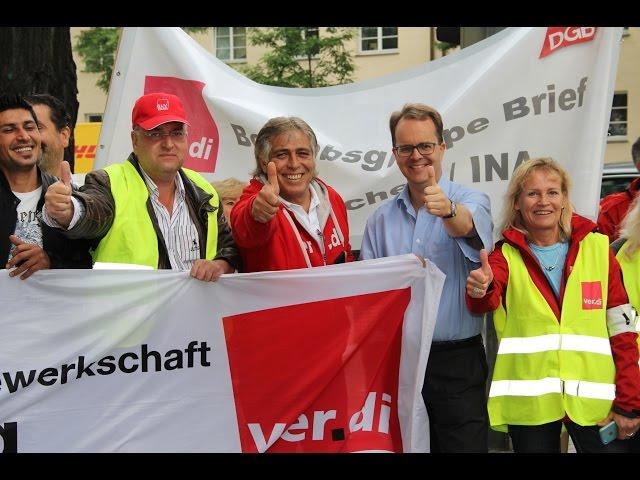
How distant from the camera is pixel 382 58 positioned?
1314 inches

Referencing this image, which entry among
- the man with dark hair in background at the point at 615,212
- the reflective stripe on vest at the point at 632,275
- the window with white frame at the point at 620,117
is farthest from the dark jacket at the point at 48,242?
the window with white frame at the point at 620,117

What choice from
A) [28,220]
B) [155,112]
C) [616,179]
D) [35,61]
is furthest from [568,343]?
[616,179]

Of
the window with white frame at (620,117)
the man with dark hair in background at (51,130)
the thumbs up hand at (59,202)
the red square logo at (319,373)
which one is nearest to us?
the thumbs up hand at (59,202)

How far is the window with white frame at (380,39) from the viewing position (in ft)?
109

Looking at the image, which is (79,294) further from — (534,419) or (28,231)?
(534,419)

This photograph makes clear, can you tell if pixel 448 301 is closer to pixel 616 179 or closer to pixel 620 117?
pixel 616 179

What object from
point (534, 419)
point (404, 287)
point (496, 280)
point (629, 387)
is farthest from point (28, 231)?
point (629, 387)

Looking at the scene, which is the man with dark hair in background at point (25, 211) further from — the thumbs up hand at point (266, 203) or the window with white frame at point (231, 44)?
the window with white frame at point (231, 44)

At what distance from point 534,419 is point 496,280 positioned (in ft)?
1.90

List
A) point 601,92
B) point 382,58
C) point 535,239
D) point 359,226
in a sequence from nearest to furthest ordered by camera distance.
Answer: point 535,239, point 601,92, point 359,226, point 382,58

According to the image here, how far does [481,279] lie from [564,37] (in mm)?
2469

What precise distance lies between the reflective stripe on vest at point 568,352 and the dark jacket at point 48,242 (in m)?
1.84

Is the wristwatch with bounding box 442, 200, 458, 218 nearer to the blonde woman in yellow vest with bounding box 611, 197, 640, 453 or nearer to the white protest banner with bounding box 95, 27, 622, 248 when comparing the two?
the blonde woman in yellow vest with bounding box 611, 197, 640, 453

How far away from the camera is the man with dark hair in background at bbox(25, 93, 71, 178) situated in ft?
16.8
